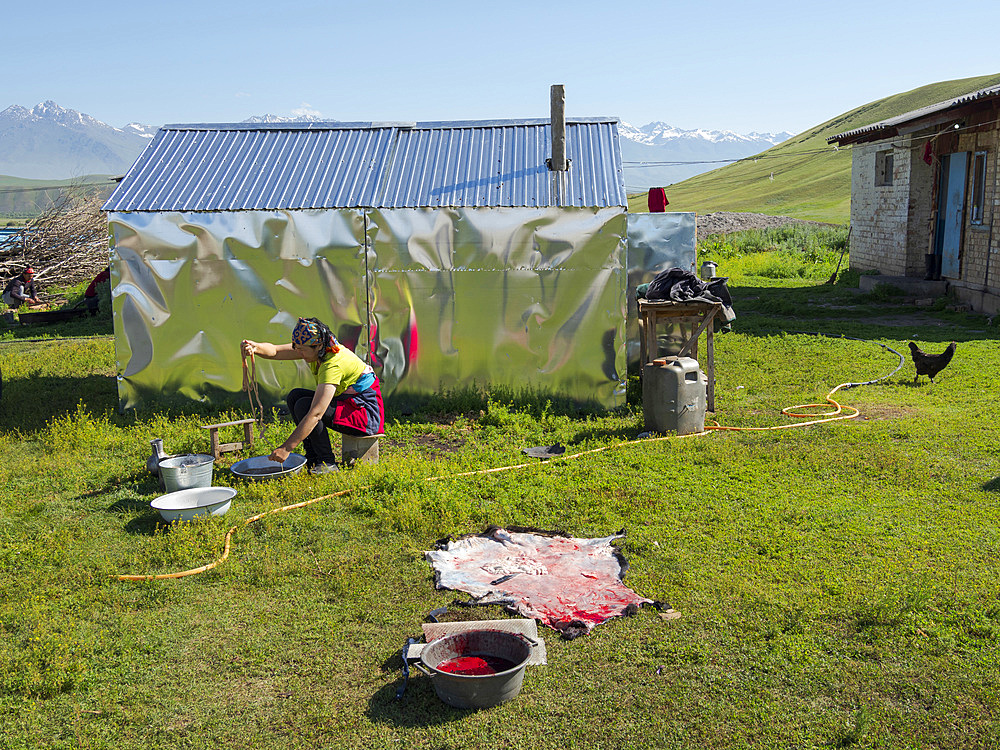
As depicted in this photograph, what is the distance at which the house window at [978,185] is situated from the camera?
18.0 metres

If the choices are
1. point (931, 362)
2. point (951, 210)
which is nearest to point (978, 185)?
point (951, 210)

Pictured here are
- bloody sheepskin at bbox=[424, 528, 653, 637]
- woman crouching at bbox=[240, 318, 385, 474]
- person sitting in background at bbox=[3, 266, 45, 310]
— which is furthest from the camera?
person sitting in background at bbox=[3, 266, 45, 310]

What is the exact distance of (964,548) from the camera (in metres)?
6.00

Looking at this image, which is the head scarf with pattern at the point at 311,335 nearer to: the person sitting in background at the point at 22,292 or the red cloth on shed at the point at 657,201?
the red cloth on shed at the point at 657,201

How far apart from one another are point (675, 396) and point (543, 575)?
12.2 feet

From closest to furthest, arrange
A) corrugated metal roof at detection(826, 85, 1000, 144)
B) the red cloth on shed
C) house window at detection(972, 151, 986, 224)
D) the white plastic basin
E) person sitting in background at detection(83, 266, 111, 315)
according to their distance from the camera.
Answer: the white plastic basin → the red cloth on shed → corrugated metal roof at detection(826, 85, 1000, 144) → house window at detection(972, 151, 986, 224) → person sitting in background at detection(83, 266, 111, 315)

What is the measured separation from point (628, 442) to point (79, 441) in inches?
236

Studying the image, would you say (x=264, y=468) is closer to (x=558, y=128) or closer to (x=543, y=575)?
(x=543, y=575)

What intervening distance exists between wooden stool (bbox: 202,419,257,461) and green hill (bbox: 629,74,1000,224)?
47.9m

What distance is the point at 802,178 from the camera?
89.7m

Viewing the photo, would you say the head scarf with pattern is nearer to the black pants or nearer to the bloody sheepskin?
the black pants

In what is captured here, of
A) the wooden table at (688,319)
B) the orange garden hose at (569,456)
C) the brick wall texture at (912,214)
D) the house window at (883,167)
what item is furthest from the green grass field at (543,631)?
the house window at (883,167)

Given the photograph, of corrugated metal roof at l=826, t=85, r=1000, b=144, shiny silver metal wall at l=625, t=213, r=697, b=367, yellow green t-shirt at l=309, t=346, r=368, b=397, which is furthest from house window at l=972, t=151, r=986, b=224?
yellow green t-shirt at l=309, t=346, r=368, b=397

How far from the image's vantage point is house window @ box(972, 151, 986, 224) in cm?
1795
